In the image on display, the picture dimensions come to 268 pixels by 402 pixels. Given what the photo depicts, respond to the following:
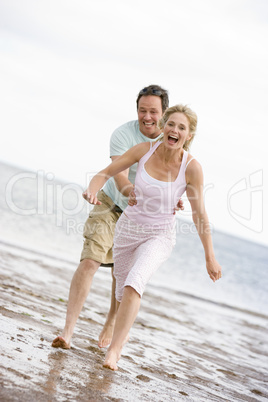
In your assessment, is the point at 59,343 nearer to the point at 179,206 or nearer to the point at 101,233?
the point at 101,233

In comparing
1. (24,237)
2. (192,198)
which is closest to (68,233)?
(24,237)

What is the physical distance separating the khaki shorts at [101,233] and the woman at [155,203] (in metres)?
0.42

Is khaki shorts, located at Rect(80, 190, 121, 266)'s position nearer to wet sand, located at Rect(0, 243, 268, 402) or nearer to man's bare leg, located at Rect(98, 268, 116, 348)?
man's bare leg, located at Rect(98, 268, 116, 348)

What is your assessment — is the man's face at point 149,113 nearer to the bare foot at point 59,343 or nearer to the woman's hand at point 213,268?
the woman's hand at point 213,268

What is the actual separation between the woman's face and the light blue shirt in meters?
0.80

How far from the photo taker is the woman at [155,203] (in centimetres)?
427

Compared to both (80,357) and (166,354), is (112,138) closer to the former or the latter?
(80,357)

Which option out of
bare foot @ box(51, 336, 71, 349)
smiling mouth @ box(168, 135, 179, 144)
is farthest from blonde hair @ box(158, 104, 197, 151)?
bare foot @ box(51, 336, 71, 349)

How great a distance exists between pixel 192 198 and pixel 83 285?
1284 mm

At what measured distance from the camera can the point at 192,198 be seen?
4383 millimetres

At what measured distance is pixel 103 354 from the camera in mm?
4996

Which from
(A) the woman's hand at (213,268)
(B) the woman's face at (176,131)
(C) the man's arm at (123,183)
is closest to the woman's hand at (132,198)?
(C) the man's arm at (123,183)

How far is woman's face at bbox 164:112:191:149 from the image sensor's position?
4.45m

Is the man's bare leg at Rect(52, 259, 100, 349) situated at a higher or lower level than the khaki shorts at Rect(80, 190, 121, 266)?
lower
